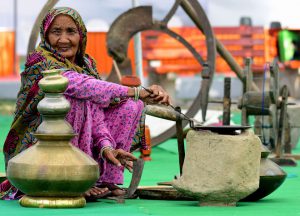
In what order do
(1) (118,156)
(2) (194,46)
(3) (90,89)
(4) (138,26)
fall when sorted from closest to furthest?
(3) (90,89) < (1) (118,156) < (4) (138,26) < (2) (194,46)

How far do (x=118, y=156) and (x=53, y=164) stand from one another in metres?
0.68

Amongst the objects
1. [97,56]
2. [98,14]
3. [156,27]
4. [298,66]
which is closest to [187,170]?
[156,27]

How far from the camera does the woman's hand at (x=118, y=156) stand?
20.7ft

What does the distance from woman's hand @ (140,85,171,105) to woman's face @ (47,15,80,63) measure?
0.56m

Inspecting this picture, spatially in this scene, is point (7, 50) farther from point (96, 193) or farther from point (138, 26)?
point (96, 193)

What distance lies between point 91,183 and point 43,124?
0.38 metres

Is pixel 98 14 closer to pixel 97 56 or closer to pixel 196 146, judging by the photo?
pixel 97 56

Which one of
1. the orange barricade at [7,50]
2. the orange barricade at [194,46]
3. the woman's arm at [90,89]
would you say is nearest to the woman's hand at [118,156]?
the woman's arm at [90,89]

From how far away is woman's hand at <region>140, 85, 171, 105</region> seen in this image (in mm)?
6082

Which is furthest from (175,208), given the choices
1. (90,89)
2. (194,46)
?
(194,46)

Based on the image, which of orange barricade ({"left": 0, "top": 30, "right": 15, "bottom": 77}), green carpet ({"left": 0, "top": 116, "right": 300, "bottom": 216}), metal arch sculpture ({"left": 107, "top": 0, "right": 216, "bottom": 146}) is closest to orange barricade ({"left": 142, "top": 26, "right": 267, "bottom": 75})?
orange barricade ({"left": 0, "top": 30, "right": 15, "bottom": 77})

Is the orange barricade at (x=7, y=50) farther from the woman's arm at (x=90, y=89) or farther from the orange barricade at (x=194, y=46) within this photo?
the woman's arm at (x=90, y=89)

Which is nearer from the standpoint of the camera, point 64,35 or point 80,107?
point 80,107

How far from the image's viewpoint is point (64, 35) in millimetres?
6461
